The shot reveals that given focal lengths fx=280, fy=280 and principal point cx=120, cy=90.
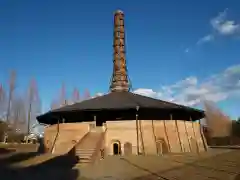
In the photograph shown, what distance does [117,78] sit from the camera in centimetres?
3422

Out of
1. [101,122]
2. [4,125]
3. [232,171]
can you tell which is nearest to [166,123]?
[101,122]

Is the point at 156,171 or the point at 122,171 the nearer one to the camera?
the point at 156,171

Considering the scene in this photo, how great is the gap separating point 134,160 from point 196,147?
10.2 meters

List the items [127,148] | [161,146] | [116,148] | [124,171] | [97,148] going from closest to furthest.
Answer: [124,171] → [97,148] → [127,148] → [116,148] → [161,146]

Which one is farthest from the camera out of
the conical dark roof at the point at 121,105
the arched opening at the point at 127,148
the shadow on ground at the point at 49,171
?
the conical dark roof at the point at 121,105

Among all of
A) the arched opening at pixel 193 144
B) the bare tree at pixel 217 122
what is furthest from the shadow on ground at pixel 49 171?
the bare tree at pixel 217 122

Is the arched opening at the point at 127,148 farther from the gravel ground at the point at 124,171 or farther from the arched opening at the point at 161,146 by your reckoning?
the gravel ground at the point at 124,171

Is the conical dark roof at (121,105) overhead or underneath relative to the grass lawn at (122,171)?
overhead

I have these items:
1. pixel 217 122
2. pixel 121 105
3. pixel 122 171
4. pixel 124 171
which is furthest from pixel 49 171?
pixel 217 122

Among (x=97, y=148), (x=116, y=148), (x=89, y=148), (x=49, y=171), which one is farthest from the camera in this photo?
(x=116, y=148)

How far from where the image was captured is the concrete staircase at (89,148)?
1845 centimetres

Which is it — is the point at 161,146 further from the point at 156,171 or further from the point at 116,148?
the point at 156,171

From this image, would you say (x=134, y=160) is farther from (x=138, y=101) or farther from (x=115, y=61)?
(x=115, y=61)

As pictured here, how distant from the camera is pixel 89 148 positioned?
19.6m
